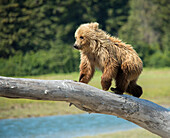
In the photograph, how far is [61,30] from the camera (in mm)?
28500

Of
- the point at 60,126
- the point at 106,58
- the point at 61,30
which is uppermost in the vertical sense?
the point at 106,58

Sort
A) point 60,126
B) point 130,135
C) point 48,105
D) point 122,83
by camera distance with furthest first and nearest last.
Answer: point 48,105 → point 60,126 → point 130,135 → point 122,83

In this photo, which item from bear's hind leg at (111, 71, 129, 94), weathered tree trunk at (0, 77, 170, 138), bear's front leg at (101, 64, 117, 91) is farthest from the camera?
bear's hind leg at (111, 71, 129, 94)

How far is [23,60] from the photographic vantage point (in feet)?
80.6

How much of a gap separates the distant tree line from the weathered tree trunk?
692 inches

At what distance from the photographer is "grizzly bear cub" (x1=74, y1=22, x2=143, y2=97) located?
16.3 feet

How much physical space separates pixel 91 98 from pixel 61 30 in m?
24.2

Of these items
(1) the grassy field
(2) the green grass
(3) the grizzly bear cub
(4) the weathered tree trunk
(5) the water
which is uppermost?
(3) the grizzly bear cub

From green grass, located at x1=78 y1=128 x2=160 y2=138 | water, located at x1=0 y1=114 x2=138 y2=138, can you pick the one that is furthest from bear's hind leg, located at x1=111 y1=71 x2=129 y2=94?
water, located at x1=0 y1=114 x2=138 y2=138

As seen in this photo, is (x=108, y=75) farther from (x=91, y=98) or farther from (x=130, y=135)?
(x=130, y=135)

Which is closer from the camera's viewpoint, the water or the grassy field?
the water

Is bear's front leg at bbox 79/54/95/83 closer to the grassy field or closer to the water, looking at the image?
the water

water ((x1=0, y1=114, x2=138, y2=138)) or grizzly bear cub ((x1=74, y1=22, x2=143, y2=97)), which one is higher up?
grizzly bear cub ((x1=74, y1=22, x2=143, y2=97))

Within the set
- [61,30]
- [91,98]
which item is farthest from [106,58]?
[61,30]
